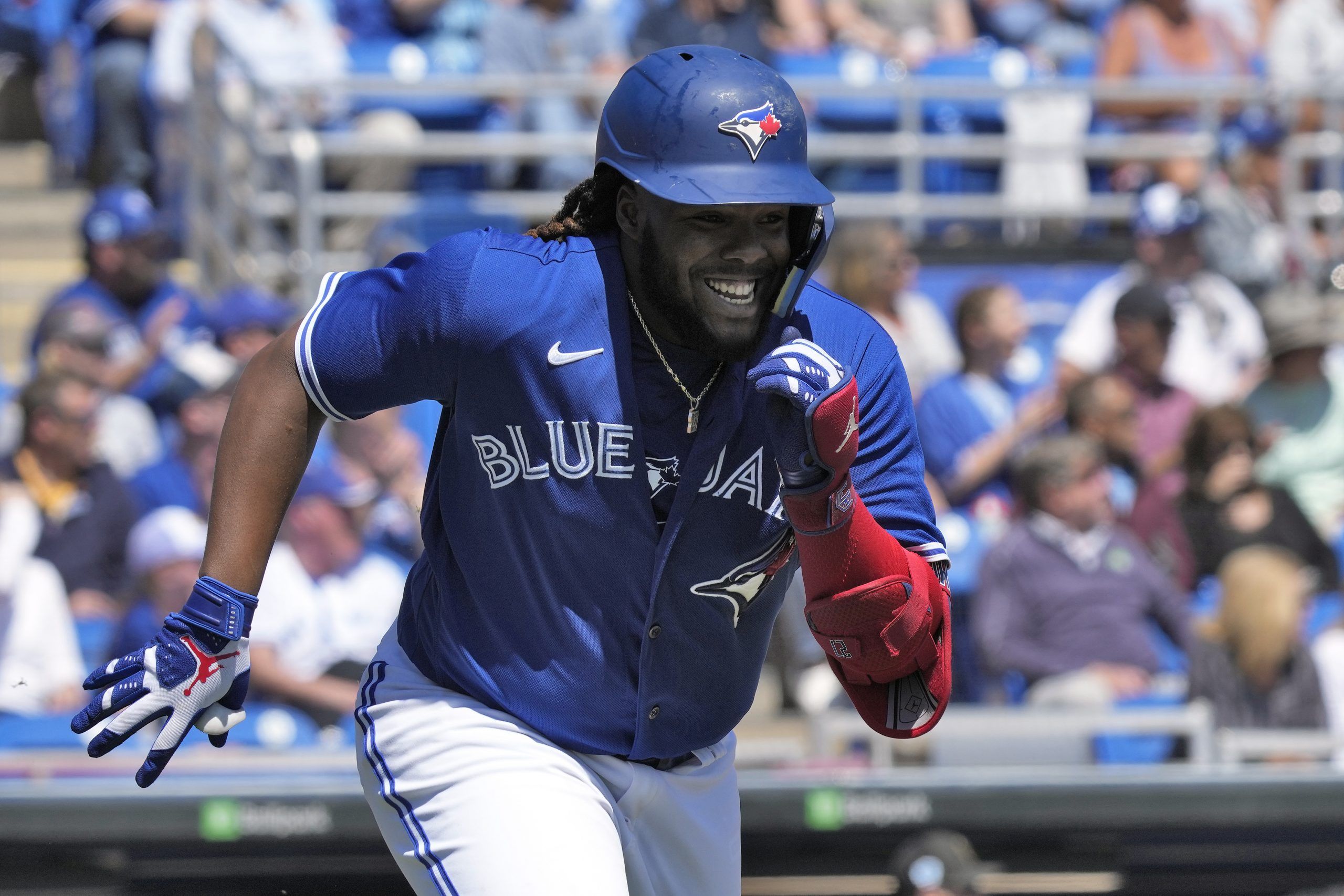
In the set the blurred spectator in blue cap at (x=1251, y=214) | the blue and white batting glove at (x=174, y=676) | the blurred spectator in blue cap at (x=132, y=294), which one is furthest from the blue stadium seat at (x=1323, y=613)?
the blurred spectator in blue cap at (x=132, y=294)

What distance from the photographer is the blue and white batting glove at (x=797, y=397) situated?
236 cm

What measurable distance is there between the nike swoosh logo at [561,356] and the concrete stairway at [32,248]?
6.63m

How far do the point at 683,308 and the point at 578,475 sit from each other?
0.97ft

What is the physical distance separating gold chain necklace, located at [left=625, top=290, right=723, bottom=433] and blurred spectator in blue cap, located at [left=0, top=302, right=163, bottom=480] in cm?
386

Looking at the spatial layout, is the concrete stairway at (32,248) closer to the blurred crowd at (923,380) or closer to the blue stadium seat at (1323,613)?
the blurred crowd at (923,380)

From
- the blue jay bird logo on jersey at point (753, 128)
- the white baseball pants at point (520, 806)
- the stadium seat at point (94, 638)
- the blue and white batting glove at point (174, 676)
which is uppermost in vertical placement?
the blue jay bird logo on jersey at point (753, 128)

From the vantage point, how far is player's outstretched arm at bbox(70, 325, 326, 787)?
257 centimetres

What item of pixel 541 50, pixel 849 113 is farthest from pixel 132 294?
pixel 849 113

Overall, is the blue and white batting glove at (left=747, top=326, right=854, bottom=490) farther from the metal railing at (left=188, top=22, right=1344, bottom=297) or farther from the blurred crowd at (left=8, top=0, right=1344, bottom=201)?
the blurred crowd at (left=8, top=0, right=1344, bottom=201)

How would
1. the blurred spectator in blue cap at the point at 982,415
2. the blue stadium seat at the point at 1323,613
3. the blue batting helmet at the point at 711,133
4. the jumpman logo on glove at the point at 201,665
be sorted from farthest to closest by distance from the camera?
1. the blurred spectator in blue cap at the point at 982,415
2. the blue stadium seat at the point at 1323,613
3. the jumpman logo on glove at the point at 201,665
4. the blue batting helmet at the point at 711,133

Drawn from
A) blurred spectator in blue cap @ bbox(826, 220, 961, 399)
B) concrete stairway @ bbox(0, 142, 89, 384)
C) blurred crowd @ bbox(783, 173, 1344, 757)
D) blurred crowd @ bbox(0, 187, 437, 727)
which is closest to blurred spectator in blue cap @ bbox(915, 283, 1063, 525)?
blurred crowd @ bbox(783, 173, 1344, 757)

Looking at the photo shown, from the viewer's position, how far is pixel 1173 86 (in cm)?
866

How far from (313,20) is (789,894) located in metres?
5.58

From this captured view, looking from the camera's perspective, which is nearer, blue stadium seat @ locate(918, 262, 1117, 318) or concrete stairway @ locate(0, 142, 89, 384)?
blue stadium seat @ locate(918, 262, 1117, 318)
